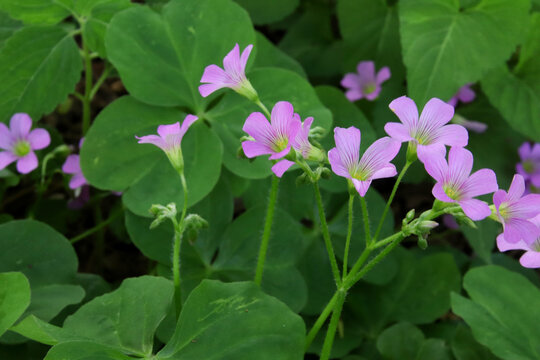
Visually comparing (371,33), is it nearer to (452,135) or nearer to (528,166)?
(528,166)

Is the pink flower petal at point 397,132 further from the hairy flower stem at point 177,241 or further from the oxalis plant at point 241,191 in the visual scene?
the hairy flower stem at point 177,241

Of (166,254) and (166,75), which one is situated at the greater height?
(166,75)

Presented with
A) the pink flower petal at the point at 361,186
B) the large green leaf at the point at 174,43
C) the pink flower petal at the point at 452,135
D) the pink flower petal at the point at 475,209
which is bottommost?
the large green leaf at the point at 174,43

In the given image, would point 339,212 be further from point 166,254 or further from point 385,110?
point 166,254

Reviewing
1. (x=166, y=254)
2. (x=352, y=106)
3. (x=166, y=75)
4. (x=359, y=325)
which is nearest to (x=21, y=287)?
(x=166, y=254)

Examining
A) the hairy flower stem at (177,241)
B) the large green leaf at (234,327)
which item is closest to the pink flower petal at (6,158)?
the hairy flower stem at (177,241)
